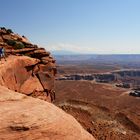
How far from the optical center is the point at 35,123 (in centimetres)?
1525

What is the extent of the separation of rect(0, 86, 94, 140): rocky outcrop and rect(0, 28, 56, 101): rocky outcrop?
13.0 m

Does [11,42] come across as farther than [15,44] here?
Yes

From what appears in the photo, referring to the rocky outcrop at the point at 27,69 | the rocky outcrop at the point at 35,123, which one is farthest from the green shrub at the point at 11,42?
the rocky outcrop at the point at 35,123

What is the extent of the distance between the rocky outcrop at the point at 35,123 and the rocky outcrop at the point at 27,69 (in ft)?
42.6

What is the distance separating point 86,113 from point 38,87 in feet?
34.9

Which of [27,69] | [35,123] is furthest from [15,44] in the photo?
[35,123]

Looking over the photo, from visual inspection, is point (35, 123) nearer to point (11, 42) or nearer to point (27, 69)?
point (27, 69)

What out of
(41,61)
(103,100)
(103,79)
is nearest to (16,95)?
(41,61)

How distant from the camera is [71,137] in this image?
15562 mm

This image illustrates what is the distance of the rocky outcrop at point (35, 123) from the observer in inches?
581

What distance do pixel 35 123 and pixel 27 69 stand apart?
935 inches

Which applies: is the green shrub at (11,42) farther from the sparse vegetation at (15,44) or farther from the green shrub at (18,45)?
the green shrub at (18,45)

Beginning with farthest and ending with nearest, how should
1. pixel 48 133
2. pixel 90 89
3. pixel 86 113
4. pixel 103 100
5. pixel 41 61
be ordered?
pixel 90 89, pixel 103 100, pixel 86 113, pixel 41 61, pixel 48 133

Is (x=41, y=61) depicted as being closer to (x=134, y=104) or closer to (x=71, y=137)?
(x=71, y=137)
